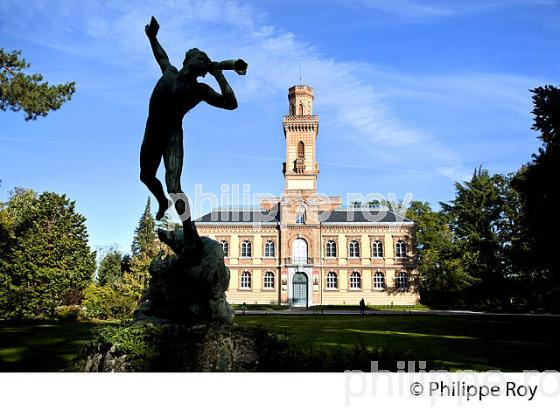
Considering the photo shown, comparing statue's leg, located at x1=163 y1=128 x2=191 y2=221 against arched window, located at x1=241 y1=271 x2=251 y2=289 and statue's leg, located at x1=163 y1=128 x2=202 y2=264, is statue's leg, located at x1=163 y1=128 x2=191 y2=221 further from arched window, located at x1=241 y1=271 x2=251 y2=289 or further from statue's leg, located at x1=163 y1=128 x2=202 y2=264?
arched window, located at x1=241 y1=271 x2=251 y2=289

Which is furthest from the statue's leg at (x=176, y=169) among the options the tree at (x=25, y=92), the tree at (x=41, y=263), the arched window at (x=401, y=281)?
the arched window at (x=401, y=281)

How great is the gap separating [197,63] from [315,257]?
141 feet

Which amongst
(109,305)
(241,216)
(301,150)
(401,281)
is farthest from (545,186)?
(301,150)

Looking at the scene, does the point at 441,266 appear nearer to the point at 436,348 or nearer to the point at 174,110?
the point at 436,348

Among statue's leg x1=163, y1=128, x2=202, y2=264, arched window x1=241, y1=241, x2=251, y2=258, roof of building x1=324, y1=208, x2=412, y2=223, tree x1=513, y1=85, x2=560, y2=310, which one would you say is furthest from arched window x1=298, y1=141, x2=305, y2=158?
statue's leg x1=163, y1=128, x2=202, y2=264

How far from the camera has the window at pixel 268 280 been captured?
48.9m

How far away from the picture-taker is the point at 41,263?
3042cm

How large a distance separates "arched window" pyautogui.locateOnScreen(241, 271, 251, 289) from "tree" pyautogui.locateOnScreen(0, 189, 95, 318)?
699 inches

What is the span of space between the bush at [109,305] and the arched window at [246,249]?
21.6 meters

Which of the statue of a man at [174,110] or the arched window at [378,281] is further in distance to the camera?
the arched window at [378,281]

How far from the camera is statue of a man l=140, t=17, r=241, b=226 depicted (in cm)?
651

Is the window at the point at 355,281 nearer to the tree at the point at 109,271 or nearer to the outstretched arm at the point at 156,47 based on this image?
the tree at the point at 109,271
